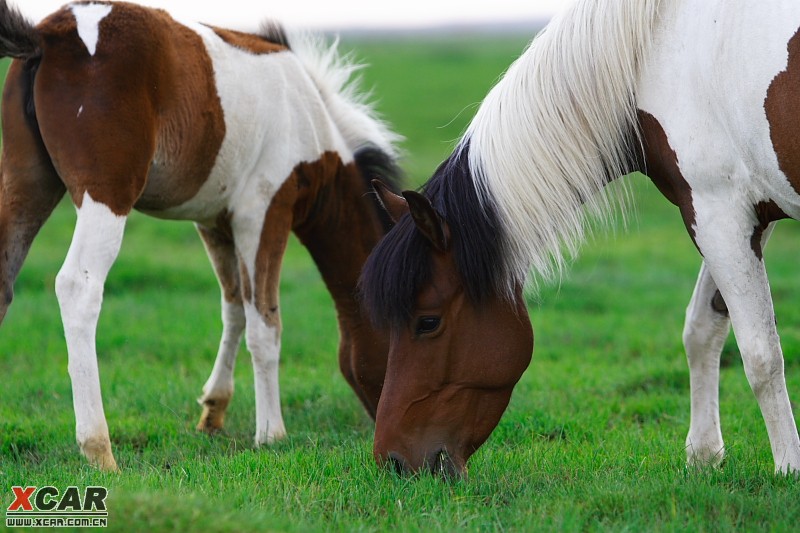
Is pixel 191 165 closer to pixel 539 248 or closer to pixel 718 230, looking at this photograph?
pixel 539 248

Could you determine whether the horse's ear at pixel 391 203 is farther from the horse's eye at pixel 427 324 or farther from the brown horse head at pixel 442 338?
the horse's eye at pixel 427 324

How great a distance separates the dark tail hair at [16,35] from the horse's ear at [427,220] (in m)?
1.99

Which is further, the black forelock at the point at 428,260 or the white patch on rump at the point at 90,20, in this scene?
the white patch on rump at the point at 90,20

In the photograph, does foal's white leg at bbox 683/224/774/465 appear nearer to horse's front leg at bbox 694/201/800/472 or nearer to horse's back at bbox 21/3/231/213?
horse's front leg at bbox 694/201/800/472

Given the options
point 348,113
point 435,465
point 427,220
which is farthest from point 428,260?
point 348,113

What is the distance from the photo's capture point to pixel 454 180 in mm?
4012


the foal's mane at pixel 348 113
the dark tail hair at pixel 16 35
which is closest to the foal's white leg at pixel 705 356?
the foal's mane at pixel 348 113

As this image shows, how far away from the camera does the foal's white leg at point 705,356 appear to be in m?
4.56

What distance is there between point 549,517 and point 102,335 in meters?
5.03

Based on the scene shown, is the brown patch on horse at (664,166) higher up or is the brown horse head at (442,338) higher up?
the brown patch on horse at (664,166)

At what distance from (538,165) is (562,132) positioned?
0.63 ft

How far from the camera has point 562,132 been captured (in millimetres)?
4012

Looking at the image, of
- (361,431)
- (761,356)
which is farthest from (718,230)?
(361,431)

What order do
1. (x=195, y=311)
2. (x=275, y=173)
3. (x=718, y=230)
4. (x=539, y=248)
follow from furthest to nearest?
(x=195, y=311)
(x=275, y=173)
(x=539, y=248)
(x=718, y=230)
